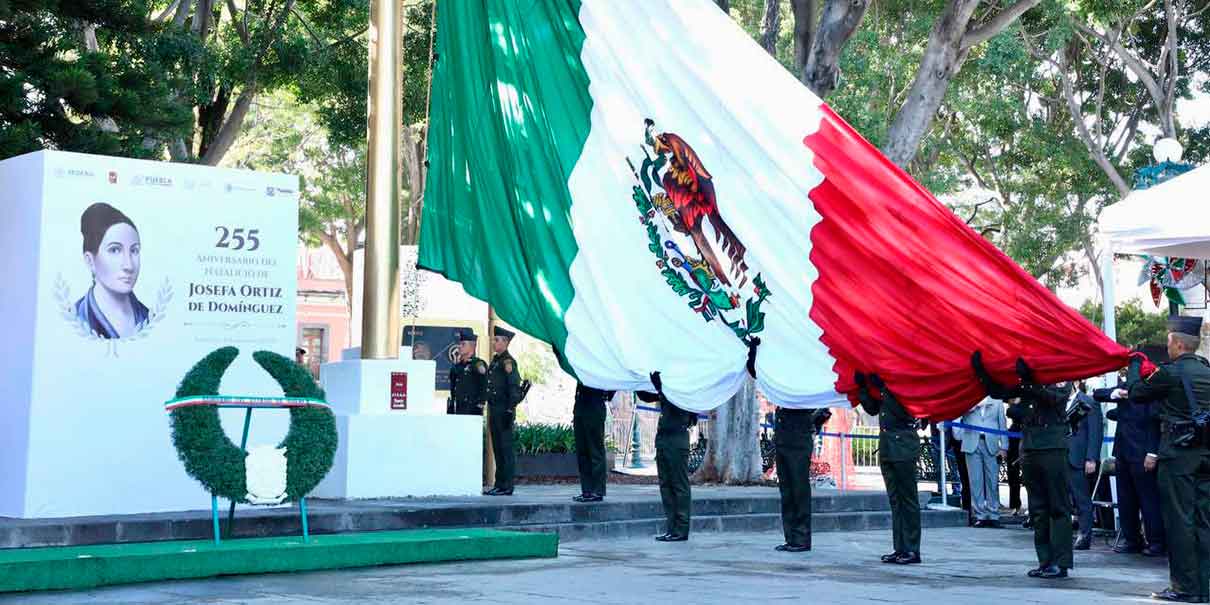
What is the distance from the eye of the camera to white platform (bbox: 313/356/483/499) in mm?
13133

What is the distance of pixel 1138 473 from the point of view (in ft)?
43.2

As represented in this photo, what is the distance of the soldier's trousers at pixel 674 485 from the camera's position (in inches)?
515

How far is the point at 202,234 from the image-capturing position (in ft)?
40.2

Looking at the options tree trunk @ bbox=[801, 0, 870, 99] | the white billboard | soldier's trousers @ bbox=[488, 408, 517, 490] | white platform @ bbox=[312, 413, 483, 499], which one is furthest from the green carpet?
tree trunk @ bbox=[801, 0, 870, 99]

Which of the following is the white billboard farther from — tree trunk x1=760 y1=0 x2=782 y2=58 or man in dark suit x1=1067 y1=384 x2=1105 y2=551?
tree trunk x1=760 y1=0 x2=782 y2=58

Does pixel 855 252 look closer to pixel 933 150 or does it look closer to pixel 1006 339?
pixel 1006 339

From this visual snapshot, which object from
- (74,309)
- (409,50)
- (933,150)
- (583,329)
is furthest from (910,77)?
(74,309)

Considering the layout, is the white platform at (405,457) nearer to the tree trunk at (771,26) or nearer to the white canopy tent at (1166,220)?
the white canopy tent at (1166,220)

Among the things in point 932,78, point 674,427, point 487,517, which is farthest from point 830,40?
point 487,517

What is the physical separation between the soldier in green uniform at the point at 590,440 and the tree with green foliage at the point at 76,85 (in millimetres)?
5671

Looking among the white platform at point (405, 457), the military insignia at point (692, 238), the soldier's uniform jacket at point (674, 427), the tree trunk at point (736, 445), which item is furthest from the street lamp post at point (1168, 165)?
the white platform at point (405, 457)

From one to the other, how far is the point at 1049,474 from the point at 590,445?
5.31 m

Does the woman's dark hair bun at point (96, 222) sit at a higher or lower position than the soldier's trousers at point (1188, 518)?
higher

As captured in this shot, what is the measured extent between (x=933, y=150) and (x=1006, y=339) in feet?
83.8
